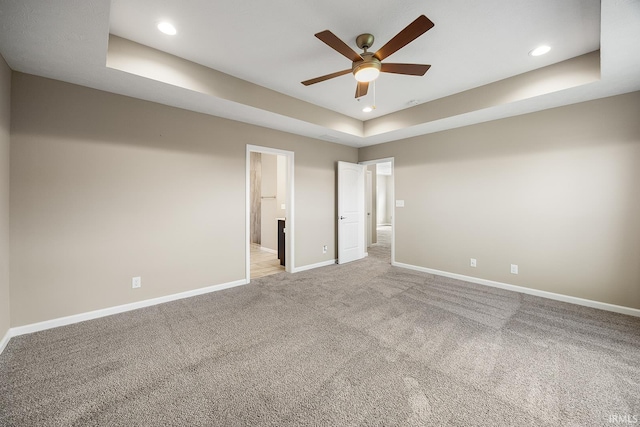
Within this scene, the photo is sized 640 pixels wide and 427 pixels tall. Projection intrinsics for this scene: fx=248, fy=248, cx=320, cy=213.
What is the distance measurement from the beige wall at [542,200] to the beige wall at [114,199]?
3.38m

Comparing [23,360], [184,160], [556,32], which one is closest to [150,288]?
[23,360]

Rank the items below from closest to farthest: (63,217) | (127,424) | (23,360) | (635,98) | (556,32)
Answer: (127,424)
(23,360)
(556,32)
(63,217)
(635,98)

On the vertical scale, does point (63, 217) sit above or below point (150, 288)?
above

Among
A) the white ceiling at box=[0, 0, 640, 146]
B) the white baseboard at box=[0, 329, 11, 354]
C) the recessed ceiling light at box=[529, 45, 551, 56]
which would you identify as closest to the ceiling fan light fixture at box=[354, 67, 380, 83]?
the white ceiling at box=[0, 0, 640, 146]

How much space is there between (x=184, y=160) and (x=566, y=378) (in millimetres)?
4464

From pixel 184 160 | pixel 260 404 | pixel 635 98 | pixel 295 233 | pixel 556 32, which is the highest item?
pixel 556 32

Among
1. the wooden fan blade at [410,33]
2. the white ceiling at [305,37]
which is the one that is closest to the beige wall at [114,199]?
the white ceiling at [305,37]

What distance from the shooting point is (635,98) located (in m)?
2.85

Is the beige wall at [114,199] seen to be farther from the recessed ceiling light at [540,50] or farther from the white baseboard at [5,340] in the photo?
the recessed ceiling light at [540,50]

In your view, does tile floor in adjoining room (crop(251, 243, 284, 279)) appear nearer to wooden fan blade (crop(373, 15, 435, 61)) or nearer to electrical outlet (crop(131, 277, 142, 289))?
electrical outlet (crop(131, 277, 142, 289))

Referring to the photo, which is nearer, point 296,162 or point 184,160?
point 184,160

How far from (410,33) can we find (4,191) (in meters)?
3.80

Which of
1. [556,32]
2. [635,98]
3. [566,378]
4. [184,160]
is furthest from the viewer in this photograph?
[184,160]

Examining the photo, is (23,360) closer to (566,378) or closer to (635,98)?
(566,378)
